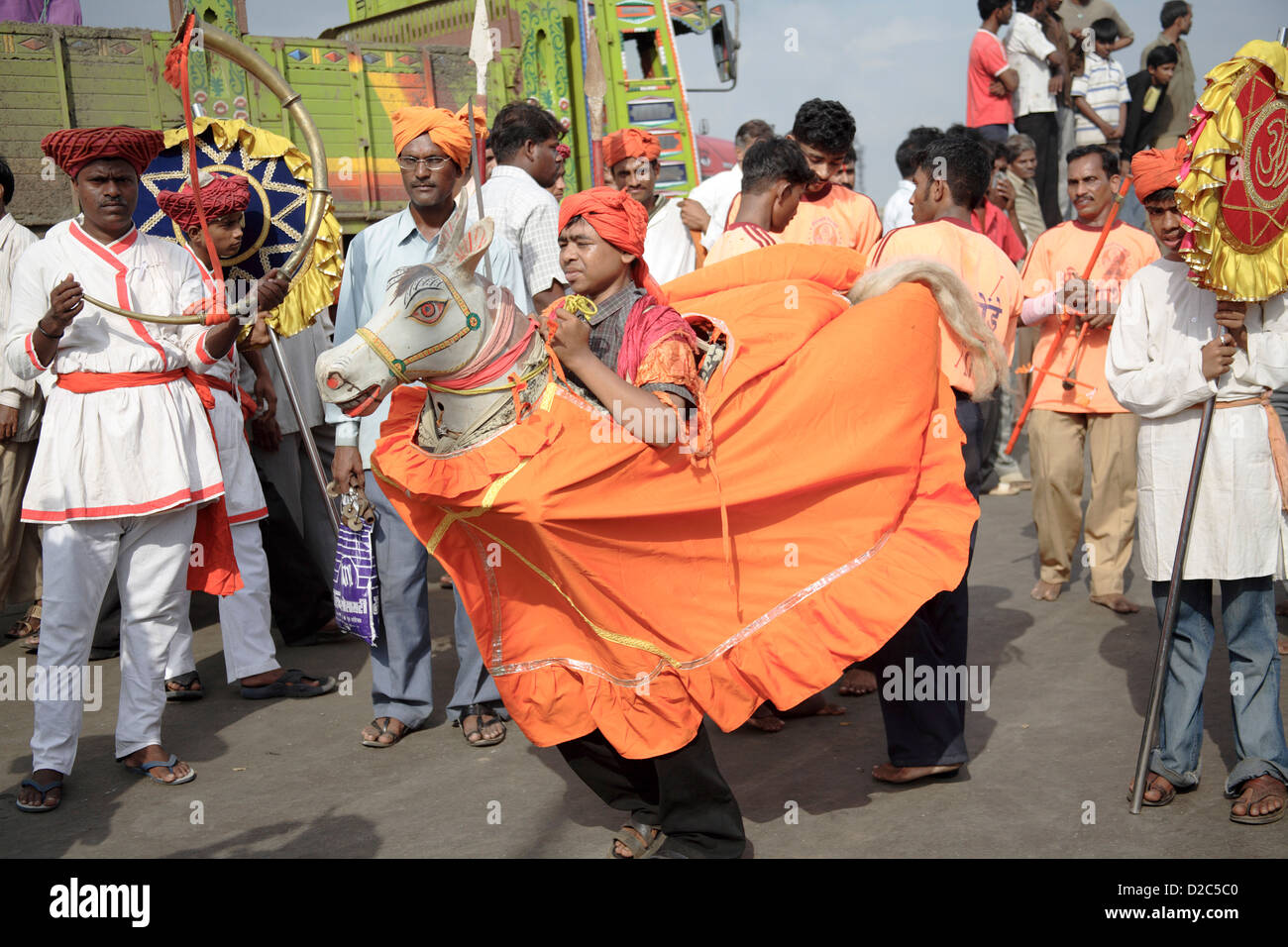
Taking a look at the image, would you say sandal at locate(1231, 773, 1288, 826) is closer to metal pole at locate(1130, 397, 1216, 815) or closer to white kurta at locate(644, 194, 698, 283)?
metal pole at locate(1130, 397, 1216, 815)

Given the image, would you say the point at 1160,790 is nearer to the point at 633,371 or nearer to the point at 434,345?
the point at 633,371

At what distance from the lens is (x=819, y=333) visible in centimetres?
377

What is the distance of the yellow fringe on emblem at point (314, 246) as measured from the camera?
5.32m

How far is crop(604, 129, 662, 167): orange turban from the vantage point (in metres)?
6.73

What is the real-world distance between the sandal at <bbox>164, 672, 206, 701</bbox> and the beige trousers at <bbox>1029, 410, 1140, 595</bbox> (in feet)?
14.6

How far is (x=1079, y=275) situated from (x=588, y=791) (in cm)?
403

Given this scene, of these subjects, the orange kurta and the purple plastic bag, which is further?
the purple plastic bag

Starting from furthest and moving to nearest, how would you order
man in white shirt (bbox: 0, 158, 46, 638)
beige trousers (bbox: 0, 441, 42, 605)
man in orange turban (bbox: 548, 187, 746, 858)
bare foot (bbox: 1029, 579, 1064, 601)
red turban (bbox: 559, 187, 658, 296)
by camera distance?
bare foot (bbox: 1029, 579, 1064, 601) < beige trousers (bbox: 0, 441, 42, 605) < man in white shirt (bbox: 0, 158, 46, 638) < red turban (bbox: 559, 187, 658, 296) < man in orange turban (bbox: 548, 187, 746, 858)

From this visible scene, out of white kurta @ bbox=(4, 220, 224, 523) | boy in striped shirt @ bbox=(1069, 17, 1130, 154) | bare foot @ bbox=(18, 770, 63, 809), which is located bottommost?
bare foot @ bbox=(18, 770, 63, 809)

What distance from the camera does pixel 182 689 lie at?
5633 millimetres

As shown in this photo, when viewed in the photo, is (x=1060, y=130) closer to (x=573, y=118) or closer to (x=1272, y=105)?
(x=573, y=118)

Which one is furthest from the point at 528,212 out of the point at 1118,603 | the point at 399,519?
the point at 1118,603

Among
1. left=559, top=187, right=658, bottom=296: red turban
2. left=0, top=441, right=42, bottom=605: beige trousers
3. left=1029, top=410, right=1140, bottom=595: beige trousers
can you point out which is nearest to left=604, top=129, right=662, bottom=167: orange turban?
left=1029, top=410, right=1140, bottom=595: beige trousers

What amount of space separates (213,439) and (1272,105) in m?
3.94
